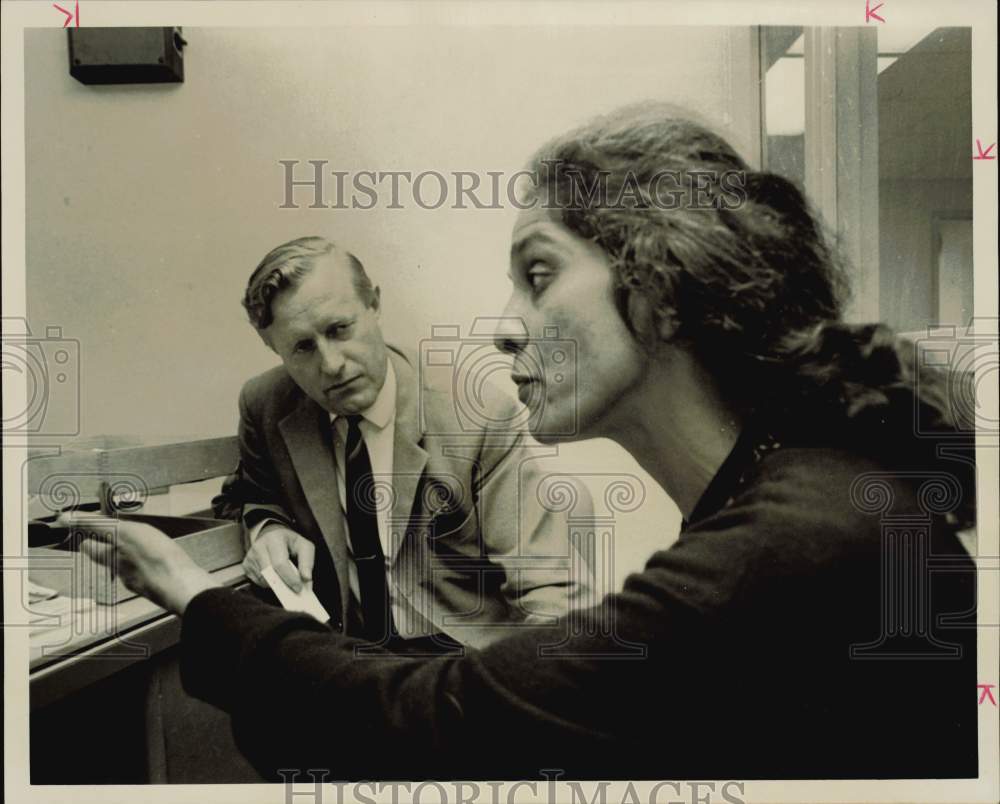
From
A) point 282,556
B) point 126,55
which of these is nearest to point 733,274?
point 282,556

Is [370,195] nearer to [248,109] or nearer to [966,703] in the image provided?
[248,109]

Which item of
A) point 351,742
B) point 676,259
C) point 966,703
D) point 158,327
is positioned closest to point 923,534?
point 966,703

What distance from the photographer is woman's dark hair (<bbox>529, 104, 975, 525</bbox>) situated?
146 cm

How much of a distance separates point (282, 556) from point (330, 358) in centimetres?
39

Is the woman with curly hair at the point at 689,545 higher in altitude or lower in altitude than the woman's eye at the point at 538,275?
lower

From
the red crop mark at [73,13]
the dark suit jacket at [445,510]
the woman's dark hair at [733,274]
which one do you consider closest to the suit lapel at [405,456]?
the dark suit jacket at [445,510]

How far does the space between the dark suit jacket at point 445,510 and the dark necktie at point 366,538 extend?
1.0 inches

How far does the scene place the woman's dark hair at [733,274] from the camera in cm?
146

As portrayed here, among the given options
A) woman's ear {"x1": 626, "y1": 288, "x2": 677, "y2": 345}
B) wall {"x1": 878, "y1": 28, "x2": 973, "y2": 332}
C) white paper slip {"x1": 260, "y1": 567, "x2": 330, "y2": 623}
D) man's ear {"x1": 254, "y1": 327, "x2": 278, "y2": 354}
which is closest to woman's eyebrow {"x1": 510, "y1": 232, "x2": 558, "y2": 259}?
woman's ear {"x1": 626, "y1": 288, "x2": 677, "y2": 345}

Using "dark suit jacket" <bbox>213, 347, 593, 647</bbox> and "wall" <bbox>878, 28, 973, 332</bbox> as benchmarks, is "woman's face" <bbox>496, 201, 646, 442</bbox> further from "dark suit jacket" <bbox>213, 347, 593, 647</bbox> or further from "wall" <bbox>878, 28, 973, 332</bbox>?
"wall" <bbox>878, 28, 973, 332</bbox>

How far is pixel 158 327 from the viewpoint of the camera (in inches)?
60.0

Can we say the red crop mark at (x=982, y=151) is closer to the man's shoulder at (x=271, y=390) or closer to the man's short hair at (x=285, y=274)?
the man's short hair at (x=285, y=274)

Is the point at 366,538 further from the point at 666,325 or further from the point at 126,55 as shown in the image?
the point at 126,55

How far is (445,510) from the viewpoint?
151 centimetres
